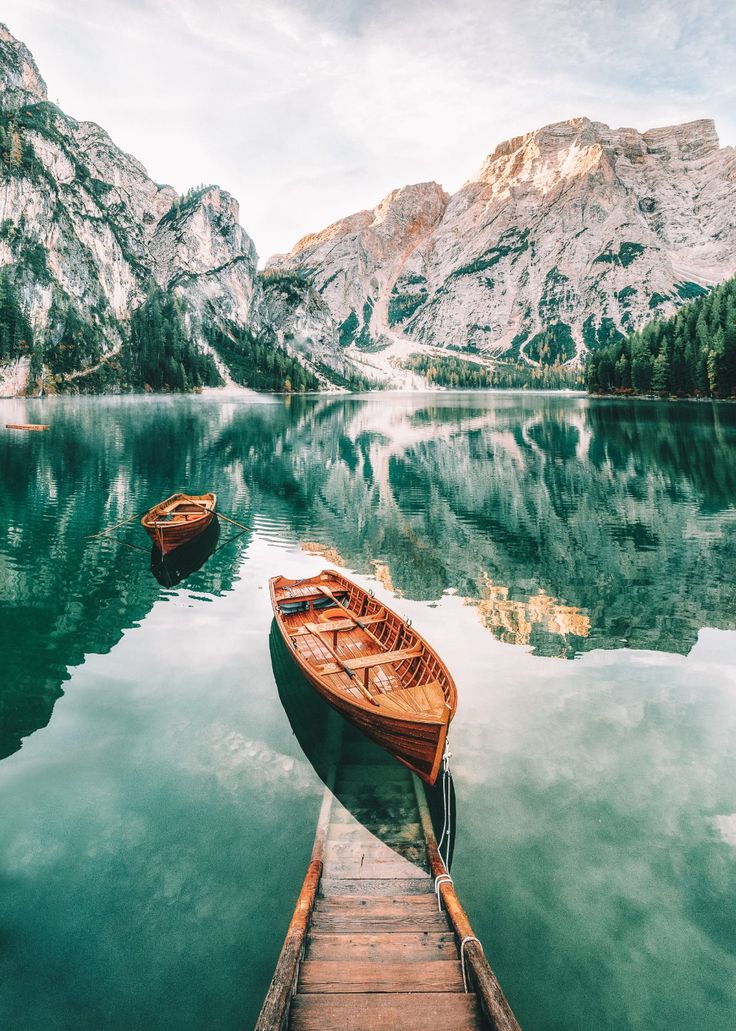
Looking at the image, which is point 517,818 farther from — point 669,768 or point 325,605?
point 325,605

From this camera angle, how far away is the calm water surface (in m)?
8.72

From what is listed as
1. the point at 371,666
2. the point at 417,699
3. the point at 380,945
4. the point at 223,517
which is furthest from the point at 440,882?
the point at 223,517

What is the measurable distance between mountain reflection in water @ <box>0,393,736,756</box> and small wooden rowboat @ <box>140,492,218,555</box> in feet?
6.03

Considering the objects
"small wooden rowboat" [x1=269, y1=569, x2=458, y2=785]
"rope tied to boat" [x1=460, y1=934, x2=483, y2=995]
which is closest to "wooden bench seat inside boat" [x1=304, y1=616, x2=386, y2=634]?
"small wooden rowboat" [x1=269, y1=569, x2=458, y2=785]

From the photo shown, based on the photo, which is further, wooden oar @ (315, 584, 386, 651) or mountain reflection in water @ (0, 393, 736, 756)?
mountain reflection in water @ (0, 393, 736, 756)

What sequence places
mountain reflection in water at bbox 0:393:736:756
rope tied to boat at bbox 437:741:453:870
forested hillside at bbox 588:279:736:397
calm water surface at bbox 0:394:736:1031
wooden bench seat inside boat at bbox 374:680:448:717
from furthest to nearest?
forested hillside at bbox 588:279:736:397
mountain reflection in water at bbox 0:393:736:756
wooden bench seat inside boat at bbox 374:680:448:717
rope tied to boat at bbox 437:741:453:870
calm water surface at bbox 0:394:736:1031

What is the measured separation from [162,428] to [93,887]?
91.7 metres

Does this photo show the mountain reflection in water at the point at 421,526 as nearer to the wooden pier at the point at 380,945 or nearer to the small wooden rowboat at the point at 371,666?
the small wooden rowboat at the point at 371,666

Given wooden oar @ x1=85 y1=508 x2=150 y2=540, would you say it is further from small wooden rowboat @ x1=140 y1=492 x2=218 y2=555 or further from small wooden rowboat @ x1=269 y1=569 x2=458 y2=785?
small wooden rowboat @ x1=269 y1=569 x2=458 y2=785

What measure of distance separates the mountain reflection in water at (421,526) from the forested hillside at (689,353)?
148 feet

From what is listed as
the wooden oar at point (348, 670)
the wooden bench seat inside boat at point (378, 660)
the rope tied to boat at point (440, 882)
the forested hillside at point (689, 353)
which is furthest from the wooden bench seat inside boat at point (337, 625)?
the forested hillside at point (689, 353)

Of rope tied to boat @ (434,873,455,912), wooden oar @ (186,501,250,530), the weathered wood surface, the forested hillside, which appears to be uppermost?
the forested hillside

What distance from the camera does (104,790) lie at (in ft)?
42.1

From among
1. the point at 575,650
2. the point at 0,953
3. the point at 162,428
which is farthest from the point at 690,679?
the point at 162,428
